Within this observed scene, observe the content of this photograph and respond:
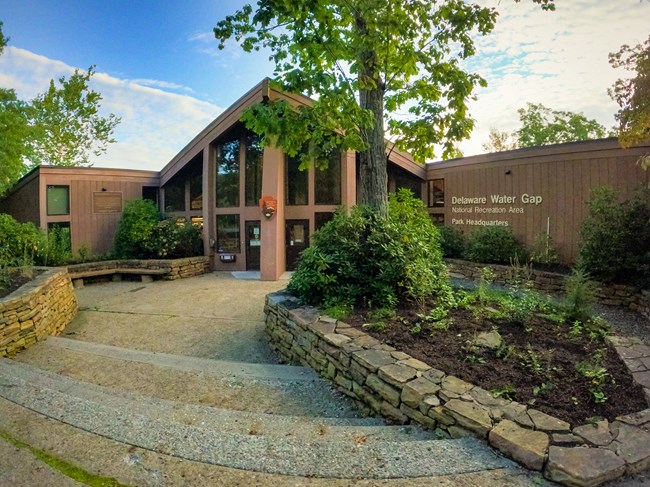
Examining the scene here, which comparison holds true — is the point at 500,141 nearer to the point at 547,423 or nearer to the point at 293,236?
the point at 293,236

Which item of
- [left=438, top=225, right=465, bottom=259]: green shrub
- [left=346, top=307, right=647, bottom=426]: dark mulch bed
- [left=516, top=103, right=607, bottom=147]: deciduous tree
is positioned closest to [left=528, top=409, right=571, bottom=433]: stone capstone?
[left=346, top=307, right=647, bottom=426]: dark mulch bed

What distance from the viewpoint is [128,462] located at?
84.4 inches

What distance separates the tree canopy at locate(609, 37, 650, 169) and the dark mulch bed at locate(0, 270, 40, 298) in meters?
10.5

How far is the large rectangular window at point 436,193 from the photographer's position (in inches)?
520

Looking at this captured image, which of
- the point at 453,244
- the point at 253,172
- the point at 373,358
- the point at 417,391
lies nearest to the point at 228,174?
the point at 253,172

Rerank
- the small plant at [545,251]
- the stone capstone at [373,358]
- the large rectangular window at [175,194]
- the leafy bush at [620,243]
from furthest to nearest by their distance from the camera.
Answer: the large rectangular window at [175,194], the small plant at [545,251], the leafy bush at [620,243], the stone capstone at [373,358]

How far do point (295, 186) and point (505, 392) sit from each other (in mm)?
10113

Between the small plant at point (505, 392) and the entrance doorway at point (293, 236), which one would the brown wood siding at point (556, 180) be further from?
the small plant at point (505, 392)

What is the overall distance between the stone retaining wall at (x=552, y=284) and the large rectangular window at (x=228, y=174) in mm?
7103

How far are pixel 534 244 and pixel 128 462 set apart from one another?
1019 centimetres

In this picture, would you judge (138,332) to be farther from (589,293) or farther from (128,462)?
(589,293)

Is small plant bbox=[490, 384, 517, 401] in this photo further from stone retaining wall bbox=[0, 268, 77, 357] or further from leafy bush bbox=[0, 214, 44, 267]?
leafy bush bbox=[0, 214, 44, 267]

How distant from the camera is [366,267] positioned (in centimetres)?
582

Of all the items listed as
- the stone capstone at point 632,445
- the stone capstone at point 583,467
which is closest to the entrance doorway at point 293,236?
the stone capstone at point 632,445
